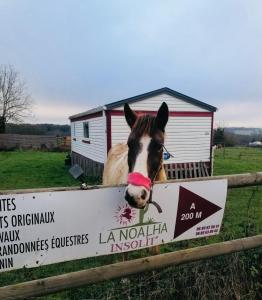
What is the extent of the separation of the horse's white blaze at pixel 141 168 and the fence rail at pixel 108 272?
47 centimetres

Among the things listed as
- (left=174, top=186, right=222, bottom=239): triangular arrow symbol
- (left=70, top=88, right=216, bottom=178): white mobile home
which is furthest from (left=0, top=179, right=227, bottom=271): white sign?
(left=70, top=88, right=216, bottom=178): white mobile home

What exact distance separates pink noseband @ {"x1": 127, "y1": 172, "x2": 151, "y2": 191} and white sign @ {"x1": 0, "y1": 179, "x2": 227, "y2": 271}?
124 millimetres

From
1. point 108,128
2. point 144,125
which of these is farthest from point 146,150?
point 108,128

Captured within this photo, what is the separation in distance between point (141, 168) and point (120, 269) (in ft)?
2.36

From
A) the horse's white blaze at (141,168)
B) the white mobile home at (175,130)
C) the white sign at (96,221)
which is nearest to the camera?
the white sign at (96,221)

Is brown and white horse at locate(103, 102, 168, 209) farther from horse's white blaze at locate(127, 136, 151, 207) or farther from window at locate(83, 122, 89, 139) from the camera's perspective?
window at locate(83, 122, 89, 139)

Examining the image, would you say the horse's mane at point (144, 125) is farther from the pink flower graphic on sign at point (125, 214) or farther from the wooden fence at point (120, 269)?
the wooden fence at point (120, 269)

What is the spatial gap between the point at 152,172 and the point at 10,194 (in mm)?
1124

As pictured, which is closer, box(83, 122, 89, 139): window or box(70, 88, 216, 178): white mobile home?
box(70, 88, 216, 178): white mobile home

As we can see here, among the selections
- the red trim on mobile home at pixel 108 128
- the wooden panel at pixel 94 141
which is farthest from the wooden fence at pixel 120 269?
the wooden panel at pixel 94 141

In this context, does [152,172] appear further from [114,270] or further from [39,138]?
[39,138]

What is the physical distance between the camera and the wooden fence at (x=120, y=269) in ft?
6.45

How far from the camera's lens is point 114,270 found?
2.20m

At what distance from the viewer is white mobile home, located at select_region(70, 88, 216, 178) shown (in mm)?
13850
